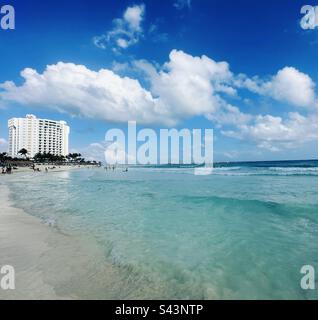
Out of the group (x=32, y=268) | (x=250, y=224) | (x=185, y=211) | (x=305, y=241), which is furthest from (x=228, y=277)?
(x=185, y=211)

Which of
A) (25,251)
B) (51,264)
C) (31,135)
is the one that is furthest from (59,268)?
(31,135)

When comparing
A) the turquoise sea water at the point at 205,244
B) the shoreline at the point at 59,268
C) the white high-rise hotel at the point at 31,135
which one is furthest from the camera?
the white high-rise hotel at the point at 31,135

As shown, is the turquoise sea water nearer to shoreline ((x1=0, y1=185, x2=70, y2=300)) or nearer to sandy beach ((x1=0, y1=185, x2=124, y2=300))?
sandy beach ((x1=0, y1=185, x2=124, y2=300))

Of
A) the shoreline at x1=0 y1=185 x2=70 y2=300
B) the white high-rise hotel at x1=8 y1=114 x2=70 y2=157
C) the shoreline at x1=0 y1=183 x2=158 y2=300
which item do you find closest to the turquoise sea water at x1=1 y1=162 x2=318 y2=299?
the shoreline at x1=0 y1=183 x2=158 y2=300

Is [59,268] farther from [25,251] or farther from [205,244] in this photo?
[205,244]

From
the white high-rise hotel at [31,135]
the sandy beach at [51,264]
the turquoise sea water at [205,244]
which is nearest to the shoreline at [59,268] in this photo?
the sandy beach at [51,264]

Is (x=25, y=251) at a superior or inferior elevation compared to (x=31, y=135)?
inferior

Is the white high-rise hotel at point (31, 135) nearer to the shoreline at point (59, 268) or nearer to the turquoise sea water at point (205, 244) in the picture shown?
the turquoise sea water at point (205, 244)
